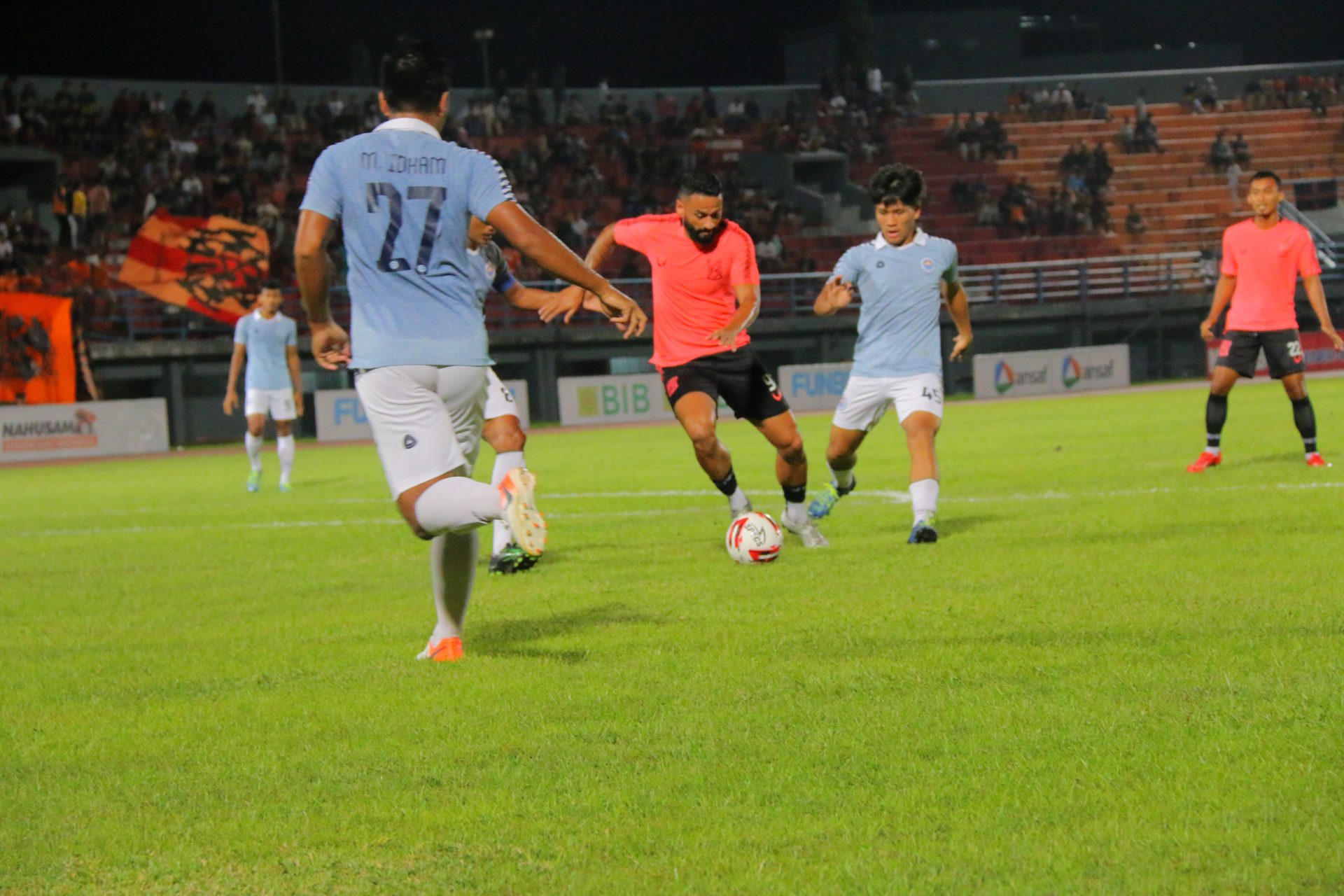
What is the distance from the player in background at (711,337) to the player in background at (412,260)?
12.2 feet

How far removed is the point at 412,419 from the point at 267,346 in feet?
41.7

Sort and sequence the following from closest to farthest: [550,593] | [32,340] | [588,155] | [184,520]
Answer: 1. [550,593]
2. [184,520]
3. [32,340]
4. [588,155]

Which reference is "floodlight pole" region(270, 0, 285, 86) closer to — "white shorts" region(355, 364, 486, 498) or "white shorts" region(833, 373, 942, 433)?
"white shorts" region(833, 373, 942, 433)

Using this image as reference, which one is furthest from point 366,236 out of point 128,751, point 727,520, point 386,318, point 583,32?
point 583,32

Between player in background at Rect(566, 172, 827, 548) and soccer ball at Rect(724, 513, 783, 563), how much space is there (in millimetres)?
780

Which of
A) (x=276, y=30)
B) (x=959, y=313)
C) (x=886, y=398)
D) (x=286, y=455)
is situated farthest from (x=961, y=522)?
(x=276, y=30)

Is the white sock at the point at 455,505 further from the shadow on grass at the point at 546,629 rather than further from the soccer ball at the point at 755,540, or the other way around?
the soccer ball at the point at 755,540

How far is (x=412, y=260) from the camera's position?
5.50 metres

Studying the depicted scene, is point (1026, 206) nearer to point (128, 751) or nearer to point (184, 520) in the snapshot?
point (184, 520)

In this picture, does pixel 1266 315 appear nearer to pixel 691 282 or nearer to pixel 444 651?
pixel 691 282

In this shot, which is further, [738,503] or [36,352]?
[36,352]

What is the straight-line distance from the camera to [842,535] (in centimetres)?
975

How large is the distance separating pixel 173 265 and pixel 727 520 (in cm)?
2676

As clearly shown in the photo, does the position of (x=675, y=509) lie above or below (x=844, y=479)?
below
